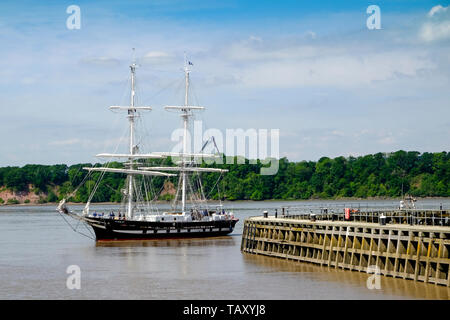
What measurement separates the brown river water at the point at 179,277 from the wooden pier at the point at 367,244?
763 mm

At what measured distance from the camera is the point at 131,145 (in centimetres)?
8750

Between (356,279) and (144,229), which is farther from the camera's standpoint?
(144,229)

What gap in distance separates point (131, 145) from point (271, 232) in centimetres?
3180

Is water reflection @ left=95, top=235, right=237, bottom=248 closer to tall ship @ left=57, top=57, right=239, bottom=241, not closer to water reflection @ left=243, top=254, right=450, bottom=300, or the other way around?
tall ship @ left=57, top=57, right=239, bottom=241

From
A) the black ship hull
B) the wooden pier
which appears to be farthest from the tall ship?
the wooden pier

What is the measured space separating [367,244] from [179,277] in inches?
467

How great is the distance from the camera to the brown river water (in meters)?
41.2

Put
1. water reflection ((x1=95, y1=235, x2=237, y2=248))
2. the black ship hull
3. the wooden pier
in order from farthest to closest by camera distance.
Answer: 1. the black ship hull
2. water reflection ((x1=95, y1=235, x2=237, y2=248))
3. the wooden pier

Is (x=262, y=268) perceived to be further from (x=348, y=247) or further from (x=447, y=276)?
(x=447, y=276)

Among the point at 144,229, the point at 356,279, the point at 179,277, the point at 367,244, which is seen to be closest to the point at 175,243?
the point at 144,229

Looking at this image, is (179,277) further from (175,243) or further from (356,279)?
(175,243)

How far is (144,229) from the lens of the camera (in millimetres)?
81188

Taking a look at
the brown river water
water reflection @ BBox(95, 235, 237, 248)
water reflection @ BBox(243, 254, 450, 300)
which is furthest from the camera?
water reflection @ BBox(95, 235, 237, 248)

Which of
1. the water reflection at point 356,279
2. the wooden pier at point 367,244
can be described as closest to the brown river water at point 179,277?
the water reflection at point 356,279
